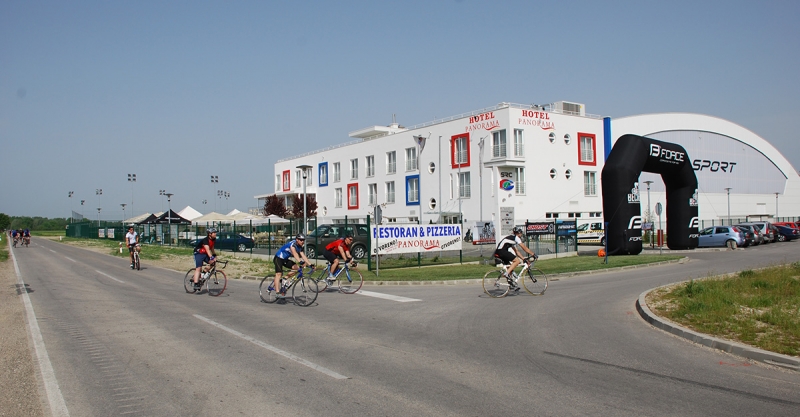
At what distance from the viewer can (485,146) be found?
50.2 m

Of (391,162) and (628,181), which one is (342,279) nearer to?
(628,181)

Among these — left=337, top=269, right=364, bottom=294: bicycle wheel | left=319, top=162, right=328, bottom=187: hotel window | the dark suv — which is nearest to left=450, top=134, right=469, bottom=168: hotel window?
left=319, top=162, right=328, bottom=187: hotel window

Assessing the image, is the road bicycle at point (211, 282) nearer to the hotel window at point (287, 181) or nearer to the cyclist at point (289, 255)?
the cyclist at point (289, 255)

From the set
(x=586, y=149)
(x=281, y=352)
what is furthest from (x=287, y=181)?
(x=281, y=352)

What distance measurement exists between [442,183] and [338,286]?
38109 mm

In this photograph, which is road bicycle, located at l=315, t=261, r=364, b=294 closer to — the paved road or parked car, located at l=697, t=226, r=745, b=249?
the paved road

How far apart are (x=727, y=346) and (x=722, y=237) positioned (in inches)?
1202

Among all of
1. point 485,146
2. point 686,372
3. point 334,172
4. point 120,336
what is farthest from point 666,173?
point 334,172

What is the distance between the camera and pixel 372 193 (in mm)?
63812

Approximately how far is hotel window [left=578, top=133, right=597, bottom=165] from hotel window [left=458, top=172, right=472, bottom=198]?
10.3 meters

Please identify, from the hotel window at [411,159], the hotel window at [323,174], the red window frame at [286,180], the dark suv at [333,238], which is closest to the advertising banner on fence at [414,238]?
the dark suv at [333,238]

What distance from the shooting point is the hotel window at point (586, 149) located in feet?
173

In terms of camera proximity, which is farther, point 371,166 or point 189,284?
point 371,166

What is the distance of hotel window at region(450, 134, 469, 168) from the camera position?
170ft
